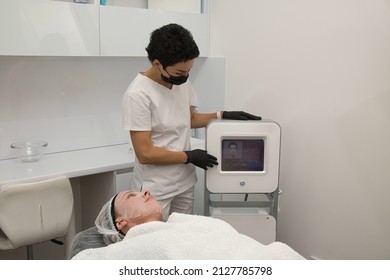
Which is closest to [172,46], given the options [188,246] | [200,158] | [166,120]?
[166,120]

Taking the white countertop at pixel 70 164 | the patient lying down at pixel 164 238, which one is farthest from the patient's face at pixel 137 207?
the white countertop at pixel 70 164

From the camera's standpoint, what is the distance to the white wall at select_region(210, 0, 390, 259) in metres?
2.22

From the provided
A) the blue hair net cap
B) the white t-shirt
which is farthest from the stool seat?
the blue hair net cap

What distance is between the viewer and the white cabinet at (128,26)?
2541mm

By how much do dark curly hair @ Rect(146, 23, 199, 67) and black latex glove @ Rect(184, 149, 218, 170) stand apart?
44 cm

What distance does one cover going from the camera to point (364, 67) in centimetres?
222

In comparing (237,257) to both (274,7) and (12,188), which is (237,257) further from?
(274,7)

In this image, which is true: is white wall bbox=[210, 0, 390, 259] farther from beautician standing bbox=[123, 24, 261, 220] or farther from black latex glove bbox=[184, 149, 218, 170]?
black latex glove bbox=[184, 149, 218, 170]

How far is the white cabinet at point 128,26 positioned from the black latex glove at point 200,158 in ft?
2.76

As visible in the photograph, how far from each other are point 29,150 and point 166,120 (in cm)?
93

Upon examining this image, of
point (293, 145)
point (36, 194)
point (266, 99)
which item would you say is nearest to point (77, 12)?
point (36, 194)

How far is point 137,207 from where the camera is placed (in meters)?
1.63

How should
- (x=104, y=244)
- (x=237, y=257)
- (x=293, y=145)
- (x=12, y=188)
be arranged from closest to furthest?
1. (x=237, y=257)
2. (x=104, y=244)
3. (x=12, y=188)
4. (x=293, y=145)

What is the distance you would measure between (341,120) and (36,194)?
1557 millimetres
